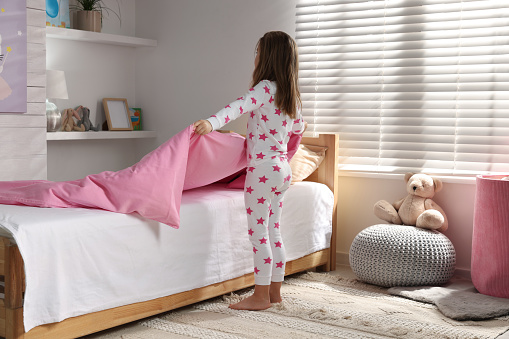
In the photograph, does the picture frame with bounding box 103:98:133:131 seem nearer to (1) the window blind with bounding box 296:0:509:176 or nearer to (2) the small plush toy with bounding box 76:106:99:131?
(2) the small plush toy with bounding box 76:106:99:131

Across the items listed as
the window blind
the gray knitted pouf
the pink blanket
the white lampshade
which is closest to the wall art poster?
the white lampshade

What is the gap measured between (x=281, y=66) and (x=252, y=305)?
1.04 metres

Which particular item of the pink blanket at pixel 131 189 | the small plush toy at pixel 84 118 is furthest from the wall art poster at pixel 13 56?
the pink blanket at pixel 131 189

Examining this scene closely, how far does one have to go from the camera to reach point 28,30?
344 cm

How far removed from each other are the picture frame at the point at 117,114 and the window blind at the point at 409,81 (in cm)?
132

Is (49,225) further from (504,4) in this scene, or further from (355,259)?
(504,4)

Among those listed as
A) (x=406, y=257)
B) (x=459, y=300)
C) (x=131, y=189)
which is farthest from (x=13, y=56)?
(x=459, y=300)

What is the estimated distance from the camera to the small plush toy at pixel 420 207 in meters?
3.25

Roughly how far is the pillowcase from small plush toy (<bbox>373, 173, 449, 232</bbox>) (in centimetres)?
47

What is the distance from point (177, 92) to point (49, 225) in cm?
240

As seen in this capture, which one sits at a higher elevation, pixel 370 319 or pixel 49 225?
pixel 49 225

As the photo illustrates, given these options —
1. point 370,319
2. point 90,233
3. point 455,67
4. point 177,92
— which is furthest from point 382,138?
point 90,233

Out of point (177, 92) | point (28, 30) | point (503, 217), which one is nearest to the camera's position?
point (503, 217)

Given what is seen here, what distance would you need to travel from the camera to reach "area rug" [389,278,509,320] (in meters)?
2.71
